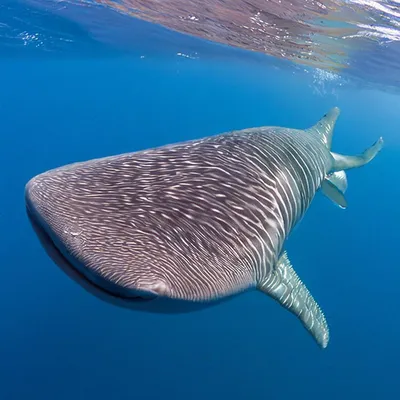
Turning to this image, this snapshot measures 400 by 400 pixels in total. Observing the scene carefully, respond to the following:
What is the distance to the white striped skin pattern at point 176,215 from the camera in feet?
6.33

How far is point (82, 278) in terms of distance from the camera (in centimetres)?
198

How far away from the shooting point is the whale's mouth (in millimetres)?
1880

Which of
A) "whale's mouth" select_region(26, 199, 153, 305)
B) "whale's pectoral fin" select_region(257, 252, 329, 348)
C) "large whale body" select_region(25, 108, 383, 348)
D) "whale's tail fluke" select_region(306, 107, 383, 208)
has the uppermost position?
"large whale body" select_region(25, 108, 383, 348)

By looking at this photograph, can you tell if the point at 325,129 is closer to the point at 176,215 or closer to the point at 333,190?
the point at 333,190

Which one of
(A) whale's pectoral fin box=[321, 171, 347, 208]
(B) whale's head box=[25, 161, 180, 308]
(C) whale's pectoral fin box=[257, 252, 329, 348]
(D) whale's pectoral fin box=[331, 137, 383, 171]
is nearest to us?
(B) whale's head box=[25, 161, 180, 308]

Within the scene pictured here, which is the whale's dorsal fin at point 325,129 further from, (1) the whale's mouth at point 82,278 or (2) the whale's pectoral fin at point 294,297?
(1) the whale's mouth at point 82,278

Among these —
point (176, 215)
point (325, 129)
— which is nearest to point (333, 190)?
point (325, 129)

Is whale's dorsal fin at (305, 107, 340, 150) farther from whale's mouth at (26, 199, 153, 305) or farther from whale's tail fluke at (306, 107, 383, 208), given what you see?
whale's mouth at (26, 199, 153, 305)

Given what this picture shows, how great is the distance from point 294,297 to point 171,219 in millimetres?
2658

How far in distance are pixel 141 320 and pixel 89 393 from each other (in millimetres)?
2083

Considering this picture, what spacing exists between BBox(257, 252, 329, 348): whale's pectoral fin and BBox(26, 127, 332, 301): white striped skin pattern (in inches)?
29.9

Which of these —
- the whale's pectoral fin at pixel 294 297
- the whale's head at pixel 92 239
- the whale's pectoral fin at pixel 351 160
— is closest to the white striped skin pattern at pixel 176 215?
the whale's head at pixel 92 239

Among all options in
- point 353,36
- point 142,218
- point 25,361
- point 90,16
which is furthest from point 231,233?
point 90,16

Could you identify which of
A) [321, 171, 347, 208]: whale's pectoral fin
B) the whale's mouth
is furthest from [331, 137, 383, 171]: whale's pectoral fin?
the whale's mouth
